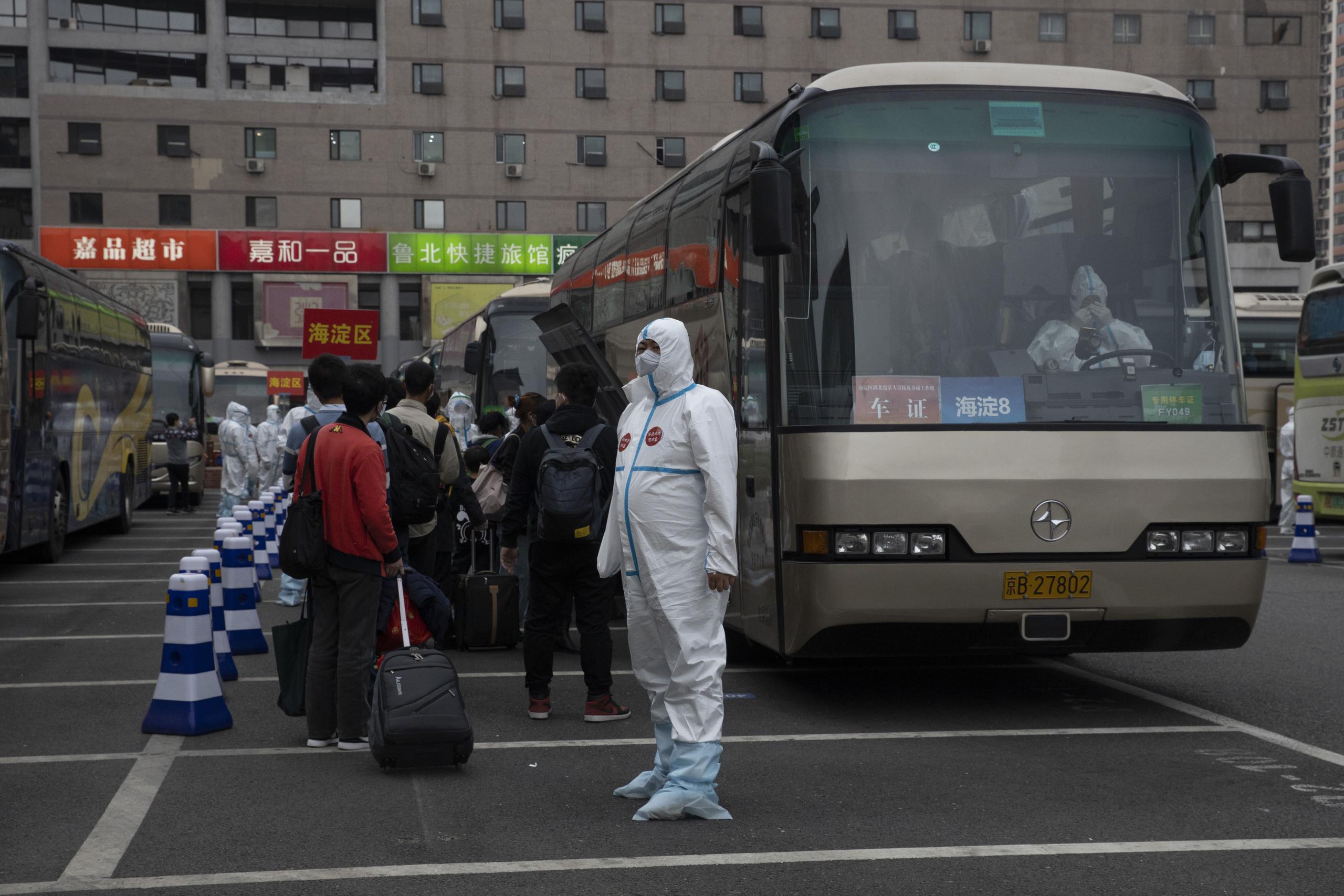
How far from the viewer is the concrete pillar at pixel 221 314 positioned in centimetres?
5619

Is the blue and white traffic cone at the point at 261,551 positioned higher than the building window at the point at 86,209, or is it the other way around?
the building window at the point at 86,209

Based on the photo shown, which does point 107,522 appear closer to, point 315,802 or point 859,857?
point 315,802

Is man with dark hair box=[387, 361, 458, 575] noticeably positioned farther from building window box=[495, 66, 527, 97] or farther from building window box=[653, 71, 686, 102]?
building window box=[653, 71, 686, 102]

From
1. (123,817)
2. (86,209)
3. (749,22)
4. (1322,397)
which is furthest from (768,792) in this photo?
(749,22)

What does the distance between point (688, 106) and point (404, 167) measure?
11.3 meters

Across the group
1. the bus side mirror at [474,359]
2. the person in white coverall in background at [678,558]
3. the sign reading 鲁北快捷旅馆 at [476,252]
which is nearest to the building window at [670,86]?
the sign reading 鲁北快捷旅馆 at [476,252]

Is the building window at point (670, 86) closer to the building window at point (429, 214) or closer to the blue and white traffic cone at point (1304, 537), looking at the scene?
the building window at point (429, 214)

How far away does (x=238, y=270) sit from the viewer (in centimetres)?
5619

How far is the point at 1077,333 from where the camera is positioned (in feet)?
24.1

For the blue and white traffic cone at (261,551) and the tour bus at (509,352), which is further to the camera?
the tour bus at (509,352)

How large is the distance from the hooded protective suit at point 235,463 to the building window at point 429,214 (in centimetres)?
3488

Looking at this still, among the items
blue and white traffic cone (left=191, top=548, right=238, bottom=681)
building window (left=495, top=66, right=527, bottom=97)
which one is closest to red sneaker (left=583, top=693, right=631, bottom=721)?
blue and white traffic cone (left=191, top=548, right=238, bottom=681)

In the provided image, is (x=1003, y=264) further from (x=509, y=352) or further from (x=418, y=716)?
(x=509, y=352)

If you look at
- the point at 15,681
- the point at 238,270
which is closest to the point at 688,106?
the point at 238,270
